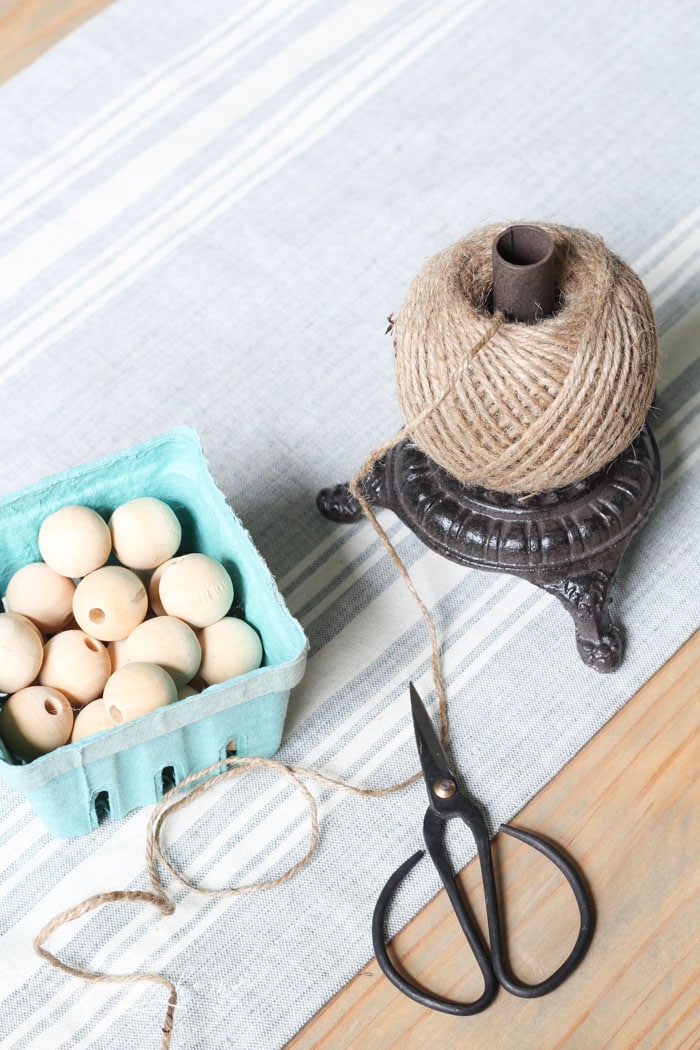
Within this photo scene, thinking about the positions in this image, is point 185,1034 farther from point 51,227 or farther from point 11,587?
point 51,227

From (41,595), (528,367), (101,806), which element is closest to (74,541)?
(41,595)

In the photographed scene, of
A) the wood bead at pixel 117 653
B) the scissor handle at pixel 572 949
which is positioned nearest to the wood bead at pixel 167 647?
the wood bead at pixel 117 653

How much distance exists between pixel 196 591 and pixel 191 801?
0.16 m

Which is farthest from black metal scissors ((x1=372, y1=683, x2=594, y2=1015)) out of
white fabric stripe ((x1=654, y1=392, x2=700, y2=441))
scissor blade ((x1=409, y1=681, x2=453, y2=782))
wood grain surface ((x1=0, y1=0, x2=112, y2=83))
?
wood grain surface ((x1=0, y1=0, x2=112, y2=83))

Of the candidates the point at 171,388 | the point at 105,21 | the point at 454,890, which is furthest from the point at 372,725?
the point at 105,21

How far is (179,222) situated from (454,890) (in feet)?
2.26

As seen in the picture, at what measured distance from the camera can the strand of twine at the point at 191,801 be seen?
74 centimetres

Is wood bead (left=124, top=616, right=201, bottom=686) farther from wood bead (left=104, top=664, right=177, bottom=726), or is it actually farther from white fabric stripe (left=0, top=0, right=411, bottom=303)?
white fabric stripe (left=0, top=0, right=411, bottom=303)

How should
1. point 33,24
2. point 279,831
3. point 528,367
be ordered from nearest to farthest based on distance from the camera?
point 528,367
point 279,831
point 33,24

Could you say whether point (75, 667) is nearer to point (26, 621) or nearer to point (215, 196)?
point (26, 621)

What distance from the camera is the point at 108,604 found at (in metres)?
0.76

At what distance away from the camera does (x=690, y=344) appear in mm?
1031

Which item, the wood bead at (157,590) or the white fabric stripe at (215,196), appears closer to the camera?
the wood bead at (157,590)

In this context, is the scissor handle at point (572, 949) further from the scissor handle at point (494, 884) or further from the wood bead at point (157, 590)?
the wood bead at point (157, 590)
